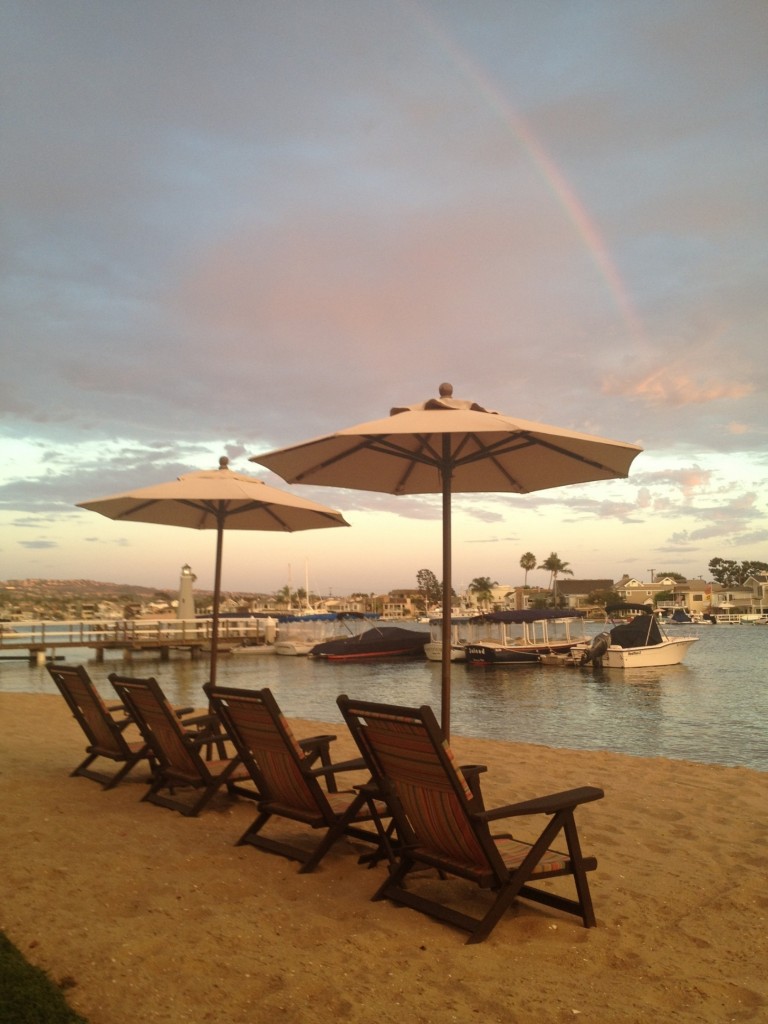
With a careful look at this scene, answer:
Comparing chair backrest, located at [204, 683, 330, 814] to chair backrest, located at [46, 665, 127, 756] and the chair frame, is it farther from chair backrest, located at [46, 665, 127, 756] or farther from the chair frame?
chair backrest, located at [46, 665, 127, 756]

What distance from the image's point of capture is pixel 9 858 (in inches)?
162

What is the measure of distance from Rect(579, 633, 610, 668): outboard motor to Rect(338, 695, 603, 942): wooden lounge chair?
120ft

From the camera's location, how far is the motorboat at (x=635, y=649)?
124ft

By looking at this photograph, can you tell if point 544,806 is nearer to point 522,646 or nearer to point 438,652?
point 522,646

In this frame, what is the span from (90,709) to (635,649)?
115 ft

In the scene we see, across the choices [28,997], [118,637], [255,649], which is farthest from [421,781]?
[255,649]

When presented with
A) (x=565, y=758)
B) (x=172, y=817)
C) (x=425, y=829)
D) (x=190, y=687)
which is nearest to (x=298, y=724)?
(x=565, y=758)

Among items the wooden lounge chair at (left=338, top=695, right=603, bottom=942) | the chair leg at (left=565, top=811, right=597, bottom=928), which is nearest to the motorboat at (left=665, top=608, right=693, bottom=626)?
the chair leg at (left=565, top=811, right=597, bottom=928)

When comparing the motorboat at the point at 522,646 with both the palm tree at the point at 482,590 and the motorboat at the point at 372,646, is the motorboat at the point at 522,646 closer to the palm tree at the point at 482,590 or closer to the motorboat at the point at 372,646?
the motorboat at the point at 372,646

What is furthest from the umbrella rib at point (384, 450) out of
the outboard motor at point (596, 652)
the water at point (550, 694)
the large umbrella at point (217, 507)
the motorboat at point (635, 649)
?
the outboard motor at point (596, 652)

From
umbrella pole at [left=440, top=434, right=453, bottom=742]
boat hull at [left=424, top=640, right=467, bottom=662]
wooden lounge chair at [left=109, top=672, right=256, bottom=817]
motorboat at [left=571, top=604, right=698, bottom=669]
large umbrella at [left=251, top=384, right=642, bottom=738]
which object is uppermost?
large umbrella at [left=251, top=384, right=642, bottom=738]

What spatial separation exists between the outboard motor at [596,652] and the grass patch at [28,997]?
1490 inches

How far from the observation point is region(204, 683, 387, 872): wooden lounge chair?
3859 mm

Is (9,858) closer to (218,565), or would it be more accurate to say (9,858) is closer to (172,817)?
(172,817)
